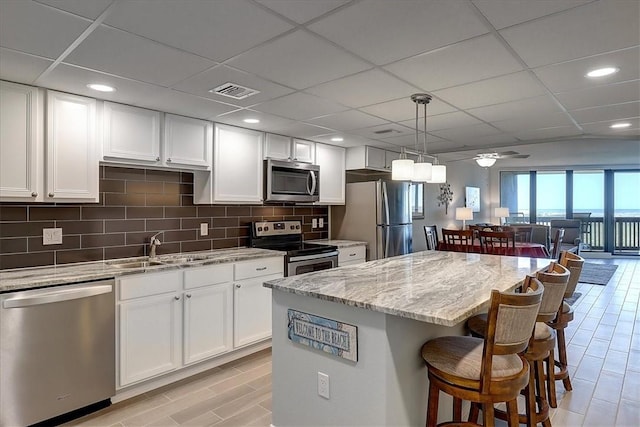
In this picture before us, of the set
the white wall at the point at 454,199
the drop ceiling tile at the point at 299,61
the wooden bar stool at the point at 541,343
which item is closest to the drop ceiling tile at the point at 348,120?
the drop ceiling tile at the point at 299,61

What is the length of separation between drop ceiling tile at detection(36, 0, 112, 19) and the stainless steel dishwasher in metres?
1.59

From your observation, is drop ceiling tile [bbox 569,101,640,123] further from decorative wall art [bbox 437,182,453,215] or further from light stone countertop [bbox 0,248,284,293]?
decorative wall art [bbox 437,182,453,215]

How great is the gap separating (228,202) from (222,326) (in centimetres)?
118

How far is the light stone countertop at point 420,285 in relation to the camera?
5.23ft

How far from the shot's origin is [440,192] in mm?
7703

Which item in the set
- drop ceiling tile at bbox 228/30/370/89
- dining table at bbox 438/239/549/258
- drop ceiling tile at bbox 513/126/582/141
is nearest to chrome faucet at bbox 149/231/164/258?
drop ceiling tile at bbox 228/30/370/89

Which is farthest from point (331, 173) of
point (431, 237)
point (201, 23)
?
point (201, 23)

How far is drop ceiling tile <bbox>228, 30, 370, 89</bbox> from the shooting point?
194 centimetres

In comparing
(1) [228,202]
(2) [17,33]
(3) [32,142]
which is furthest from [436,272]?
(3) [32,142]

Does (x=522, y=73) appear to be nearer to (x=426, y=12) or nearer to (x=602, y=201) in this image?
(x=426, y=12)

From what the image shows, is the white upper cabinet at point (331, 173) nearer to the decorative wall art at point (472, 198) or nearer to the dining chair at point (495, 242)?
the dining chair at point (495, 242)

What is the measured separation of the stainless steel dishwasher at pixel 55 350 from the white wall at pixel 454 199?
5.34 m

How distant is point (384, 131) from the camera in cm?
404

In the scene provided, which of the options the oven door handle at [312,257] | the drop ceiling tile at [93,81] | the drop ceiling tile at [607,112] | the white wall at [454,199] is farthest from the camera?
the white wall at [454,199]
